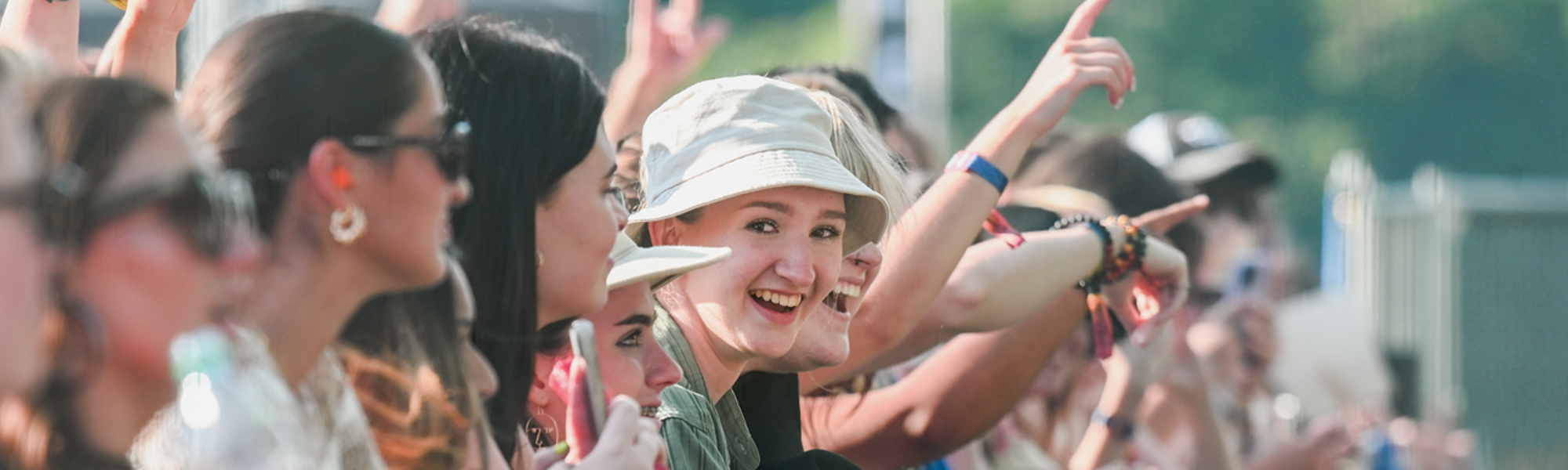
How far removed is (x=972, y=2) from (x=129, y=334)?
1626 cm

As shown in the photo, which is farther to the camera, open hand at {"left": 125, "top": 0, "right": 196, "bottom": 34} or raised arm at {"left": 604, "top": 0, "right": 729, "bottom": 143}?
raised arm at {"left": 604, "top": 0, "right": 729, "bottom": 143}

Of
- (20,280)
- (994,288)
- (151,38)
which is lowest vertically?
(994,288)

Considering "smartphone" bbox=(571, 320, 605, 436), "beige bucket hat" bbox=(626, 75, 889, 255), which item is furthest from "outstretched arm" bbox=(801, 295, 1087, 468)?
"smartphone" bbox=(571, 320, 605, 436)

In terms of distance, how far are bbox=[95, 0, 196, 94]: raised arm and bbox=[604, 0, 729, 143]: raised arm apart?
1.81 metres

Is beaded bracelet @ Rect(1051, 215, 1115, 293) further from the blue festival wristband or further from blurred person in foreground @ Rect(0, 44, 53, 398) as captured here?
blurred person in foreground @ Rect(0, 44, 53, 398)

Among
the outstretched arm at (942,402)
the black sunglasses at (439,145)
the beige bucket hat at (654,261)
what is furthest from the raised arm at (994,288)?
the black sunglasses at (439,145)

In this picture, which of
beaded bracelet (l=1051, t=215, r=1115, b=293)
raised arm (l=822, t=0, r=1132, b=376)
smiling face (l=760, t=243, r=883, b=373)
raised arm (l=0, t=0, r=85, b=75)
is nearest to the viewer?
raised arm (l=0, t=0, r=85, b=75)

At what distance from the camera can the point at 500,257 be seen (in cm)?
172

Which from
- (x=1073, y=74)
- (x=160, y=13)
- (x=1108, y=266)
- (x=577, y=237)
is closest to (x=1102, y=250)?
(x=1108, y=266)

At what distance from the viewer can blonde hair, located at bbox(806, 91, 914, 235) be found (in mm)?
2596

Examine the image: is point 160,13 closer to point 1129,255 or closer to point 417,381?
point 417,381

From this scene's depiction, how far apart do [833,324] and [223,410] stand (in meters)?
1.46

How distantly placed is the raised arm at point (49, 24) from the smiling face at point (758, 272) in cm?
87

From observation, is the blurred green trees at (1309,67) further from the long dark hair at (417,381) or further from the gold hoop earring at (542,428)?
the long dark hair at (417,381)
